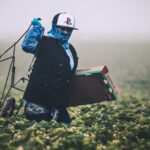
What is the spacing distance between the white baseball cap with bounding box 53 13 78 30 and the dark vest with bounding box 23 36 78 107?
1.11 ft

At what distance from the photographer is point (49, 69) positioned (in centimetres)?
417

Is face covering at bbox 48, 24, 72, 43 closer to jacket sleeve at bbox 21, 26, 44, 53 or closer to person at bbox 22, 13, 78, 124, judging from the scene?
person at bbox 22, 13, 78, 124

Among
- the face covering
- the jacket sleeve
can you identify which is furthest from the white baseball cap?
the jacket sleeve

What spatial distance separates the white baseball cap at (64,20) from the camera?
4309mm

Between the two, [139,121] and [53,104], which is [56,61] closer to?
[53,104]

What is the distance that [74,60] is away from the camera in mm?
4707

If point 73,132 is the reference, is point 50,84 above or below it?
above

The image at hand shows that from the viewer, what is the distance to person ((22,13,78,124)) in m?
4.11

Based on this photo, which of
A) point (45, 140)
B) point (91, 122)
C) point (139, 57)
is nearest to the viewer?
point (45, 140)

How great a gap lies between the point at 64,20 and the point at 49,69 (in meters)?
0.95

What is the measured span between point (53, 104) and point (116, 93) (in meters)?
1.24

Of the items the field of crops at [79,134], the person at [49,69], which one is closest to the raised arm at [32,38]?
the person at [49,69]

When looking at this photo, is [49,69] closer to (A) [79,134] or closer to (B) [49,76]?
(B) [49,76]

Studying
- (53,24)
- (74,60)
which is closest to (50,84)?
(74,60)
